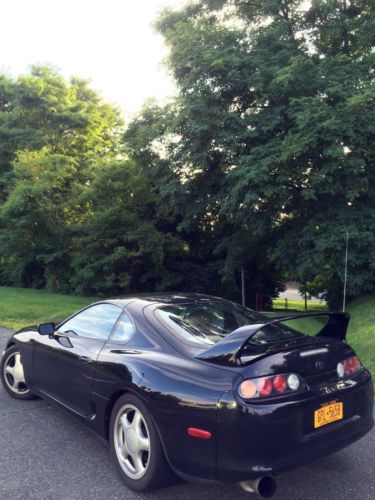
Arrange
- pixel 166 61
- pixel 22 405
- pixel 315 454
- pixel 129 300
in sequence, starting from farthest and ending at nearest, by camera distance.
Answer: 1. pixel 166 61
2. pixel 22 405
3. pixel 129 300
4. pixel 315 454

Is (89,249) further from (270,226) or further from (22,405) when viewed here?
(22,405)

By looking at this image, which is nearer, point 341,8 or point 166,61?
point 341,8

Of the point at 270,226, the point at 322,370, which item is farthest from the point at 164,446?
the point at 270,226

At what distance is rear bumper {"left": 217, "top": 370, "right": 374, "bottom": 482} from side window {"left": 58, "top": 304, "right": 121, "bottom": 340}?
1456 mm

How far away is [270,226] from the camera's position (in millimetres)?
15086

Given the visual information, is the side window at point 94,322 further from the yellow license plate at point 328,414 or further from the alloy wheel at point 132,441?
the yellow license plate at point 328,414

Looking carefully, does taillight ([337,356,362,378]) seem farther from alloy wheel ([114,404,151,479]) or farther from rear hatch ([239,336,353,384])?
alloy wheel ([114,404,151,479])

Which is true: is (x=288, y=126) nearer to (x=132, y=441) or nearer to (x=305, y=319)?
(x=305, y=319)

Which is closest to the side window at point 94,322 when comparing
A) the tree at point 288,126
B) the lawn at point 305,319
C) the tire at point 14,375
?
the tire at point 14,375

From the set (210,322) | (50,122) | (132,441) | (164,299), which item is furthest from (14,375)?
(50,122)

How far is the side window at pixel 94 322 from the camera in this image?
3.84 meters

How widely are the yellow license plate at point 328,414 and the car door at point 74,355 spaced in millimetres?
1719

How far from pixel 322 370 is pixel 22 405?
320 centimetres

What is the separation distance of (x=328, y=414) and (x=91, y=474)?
5.68 feet
